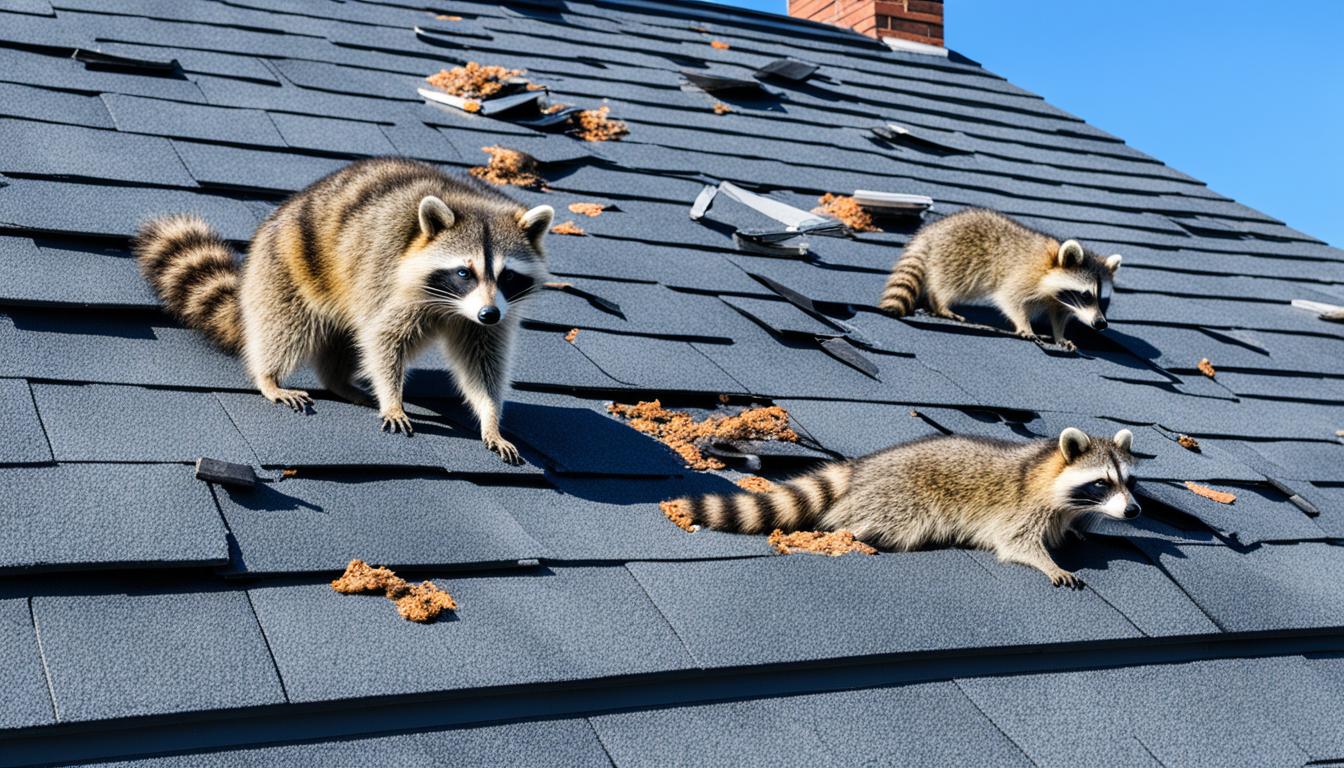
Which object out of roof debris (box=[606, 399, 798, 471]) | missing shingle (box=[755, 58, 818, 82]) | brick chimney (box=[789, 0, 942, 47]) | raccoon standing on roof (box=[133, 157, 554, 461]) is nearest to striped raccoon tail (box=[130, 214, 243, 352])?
raccoon standing on roof (box=[133, 157, 554, 461])

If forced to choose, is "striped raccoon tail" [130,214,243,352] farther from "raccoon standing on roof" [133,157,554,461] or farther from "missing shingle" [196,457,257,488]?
"missing shingle" [196,457,257,488]

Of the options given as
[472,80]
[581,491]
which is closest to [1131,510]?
[581,491]

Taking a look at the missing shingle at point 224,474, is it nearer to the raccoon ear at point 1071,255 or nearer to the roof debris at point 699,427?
the roof debris at point 699,427

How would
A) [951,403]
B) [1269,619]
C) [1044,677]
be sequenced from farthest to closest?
[951,403]
[1269,619]
[1044,677]

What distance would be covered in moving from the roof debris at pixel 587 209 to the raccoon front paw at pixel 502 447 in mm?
1660

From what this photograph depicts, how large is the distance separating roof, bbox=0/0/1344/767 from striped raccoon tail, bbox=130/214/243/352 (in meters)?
0.09

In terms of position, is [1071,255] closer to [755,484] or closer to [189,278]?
[755,484]

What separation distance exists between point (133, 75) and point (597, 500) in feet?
9.46

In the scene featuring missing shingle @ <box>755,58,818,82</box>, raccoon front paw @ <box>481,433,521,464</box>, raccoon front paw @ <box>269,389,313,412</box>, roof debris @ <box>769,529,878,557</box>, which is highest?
missing shingle @ <box>755,58,818,82</box>

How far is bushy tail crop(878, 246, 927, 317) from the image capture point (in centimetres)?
471

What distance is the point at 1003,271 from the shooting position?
18.0 feet

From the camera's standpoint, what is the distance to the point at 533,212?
3.54 meters

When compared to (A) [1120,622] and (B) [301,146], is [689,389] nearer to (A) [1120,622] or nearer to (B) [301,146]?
(A) [1120,622]

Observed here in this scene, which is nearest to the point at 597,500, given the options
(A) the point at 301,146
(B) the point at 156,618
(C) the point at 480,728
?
(C) the point at 480,728
